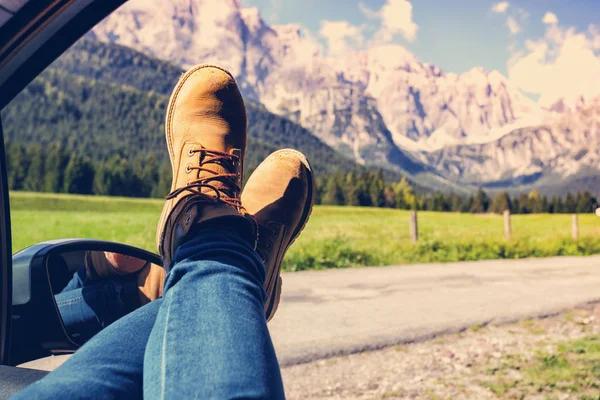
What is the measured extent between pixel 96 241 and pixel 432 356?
2.12 m

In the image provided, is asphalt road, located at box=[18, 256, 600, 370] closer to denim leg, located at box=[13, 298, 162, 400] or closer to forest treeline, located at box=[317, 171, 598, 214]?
denim leg, located at box=[13, 298, 162, 400]

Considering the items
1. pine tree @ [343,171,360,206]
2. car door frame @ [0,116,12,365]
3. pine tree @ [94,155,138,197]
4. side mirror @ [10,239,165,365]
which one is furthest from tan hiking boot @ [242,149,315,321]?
pine tree @ [343,171,360,206]

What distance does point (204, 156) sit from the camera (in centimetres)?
177

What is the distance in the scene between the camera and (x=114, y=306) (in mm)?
1464

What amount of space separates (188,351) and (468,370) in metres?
2.11

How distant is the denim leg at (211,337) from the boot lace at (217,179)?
0.39 metres

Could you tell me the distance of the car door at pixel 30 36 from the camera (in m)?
0.95

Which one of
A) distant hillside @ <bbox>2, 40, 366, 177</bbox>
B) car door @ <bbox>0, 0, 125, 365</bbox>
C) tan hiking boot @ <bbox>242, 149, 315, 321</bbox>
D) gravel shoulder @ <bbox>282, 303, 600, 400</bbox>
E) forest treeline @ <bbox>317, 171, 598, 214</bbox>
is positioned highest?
distant hillside @ <bbox>2, 40, 366, 177</bbox>

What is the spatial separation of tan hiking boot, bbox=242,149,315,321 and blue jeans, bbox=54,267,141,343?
0.45 meters

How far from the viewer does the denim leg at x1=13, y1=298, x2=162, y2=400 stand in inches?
29.4

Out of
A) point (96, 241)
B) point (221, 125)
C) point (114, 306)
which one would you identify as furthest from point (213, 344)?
point (221, 125)

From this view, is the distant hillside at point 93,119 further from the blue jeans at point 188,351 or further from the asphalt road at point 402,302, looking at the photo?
the blue jeans at point 188,351

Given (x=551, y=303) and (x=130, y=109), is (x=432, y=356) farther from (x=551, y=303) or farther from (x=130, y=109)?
(x=130, y=109)

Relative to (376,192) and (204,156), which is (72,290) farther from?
(376,192)
